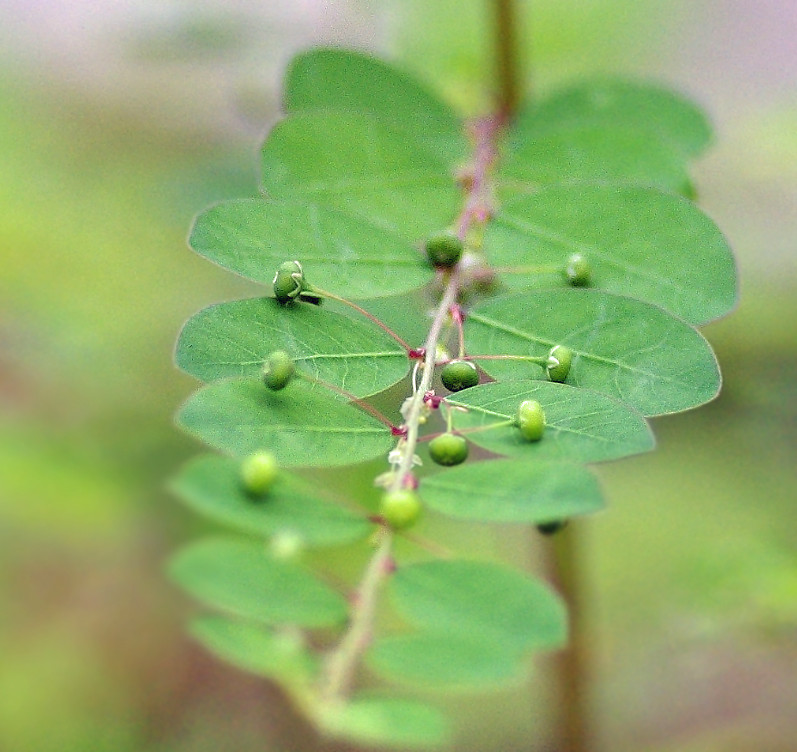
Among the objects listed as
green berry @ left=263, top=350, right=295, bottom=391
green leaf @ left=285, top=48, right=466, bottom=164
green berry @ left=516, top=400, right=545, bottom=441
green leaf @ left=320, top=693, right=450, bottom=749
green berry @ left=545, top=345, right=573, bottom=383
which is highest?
green leaf @ left=285, top=48, right=466, bottom=164

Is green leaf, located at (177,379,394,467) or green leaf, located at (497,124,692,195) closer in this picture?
green leaf, located at (177,379,394,467)

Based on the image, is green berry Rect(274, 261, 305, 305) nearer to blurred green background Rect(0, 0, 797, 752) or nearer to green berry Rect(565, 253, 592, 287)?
green berry Rect(565, 253, 592, 287)

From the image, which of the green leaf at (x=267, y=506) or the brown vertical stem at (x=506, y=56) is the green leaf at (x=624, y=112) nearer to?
the brown vertical stem at (x=506, y=56)

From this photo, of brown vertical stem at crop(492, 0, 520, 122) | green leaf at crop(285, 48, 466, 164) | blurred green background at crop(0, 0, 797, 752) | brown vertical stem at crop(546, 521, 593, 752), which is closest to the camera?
green leaf at crop(285, 48, 466, 164)

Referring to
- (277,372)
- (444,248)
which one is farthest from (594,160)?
(277,372)

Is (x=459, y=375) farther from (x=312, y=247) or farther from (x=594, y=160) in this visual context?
(x=594, y=160)

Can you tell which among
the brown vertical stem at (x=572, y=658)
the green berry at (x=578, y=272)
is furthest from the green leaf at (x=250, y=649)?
the brown vertical stem at (x=572, y=658)

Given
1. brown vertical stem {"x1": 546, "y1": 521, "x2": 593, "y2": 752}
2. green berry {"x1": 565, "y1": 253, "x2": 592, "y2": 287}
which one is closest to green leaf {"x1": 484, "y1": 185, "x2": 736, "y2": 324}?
green berry {"x1": 565, "y1": 253, "x2": 592, "y2": 287}
